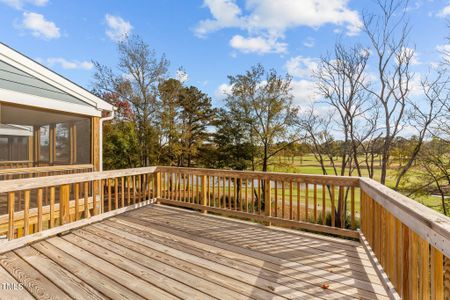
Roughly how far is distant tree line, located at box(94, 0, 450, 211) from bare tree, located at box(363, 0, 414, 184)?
0.04m

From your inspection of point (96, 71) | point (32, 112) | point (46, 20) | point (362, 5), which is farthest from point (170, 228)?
point (96, 71)

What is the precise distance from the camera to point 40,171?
184 inches

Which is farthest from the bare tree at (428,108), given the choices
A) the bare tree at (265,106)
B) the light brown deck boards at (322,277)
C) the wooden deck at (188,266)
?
the light brown deck boards at (322,277)

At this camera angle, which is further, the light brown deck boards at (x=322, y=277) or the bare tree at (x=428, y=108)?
the bare tree at (x=428, y=108)

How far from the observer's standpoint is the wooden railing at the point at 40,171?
427 cm

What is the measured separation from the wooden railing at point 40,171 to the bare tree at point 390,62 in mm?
11024

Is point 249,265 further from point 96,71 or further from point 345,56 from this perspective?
point 96,71

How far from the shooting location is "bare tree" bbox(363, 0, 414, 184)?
29.3 feet

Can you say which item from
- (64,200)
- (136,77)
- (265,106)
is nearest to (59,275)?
(64,200)

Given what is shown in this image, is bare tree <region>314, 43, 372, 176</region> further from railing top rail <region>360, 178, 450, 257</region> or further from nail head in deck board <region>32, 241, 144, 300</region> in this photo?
nail head in deck board <region>32, 241, 144, 300</region>

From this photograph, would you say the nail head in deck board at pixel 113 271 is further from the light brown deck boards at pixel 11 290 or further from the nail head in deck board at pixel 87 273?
the light brown deck boards at pixel 11 290

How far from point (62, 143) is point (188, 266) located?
4.58 metres

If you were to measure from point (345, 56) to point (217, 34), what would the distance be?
6.14 m

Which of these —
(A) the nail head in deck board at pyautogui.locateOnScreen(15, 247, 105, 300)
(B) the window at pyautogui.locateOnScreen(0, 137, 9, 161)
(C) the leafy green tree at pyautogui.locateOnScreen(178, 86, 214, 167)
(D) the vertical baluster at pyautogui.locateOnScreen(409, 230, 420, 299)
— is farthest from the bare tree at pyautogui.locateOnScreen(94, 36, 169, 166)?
(D) the vertical baluster at pyautogui.locateOnScreen(409, 230, 420, 299)
